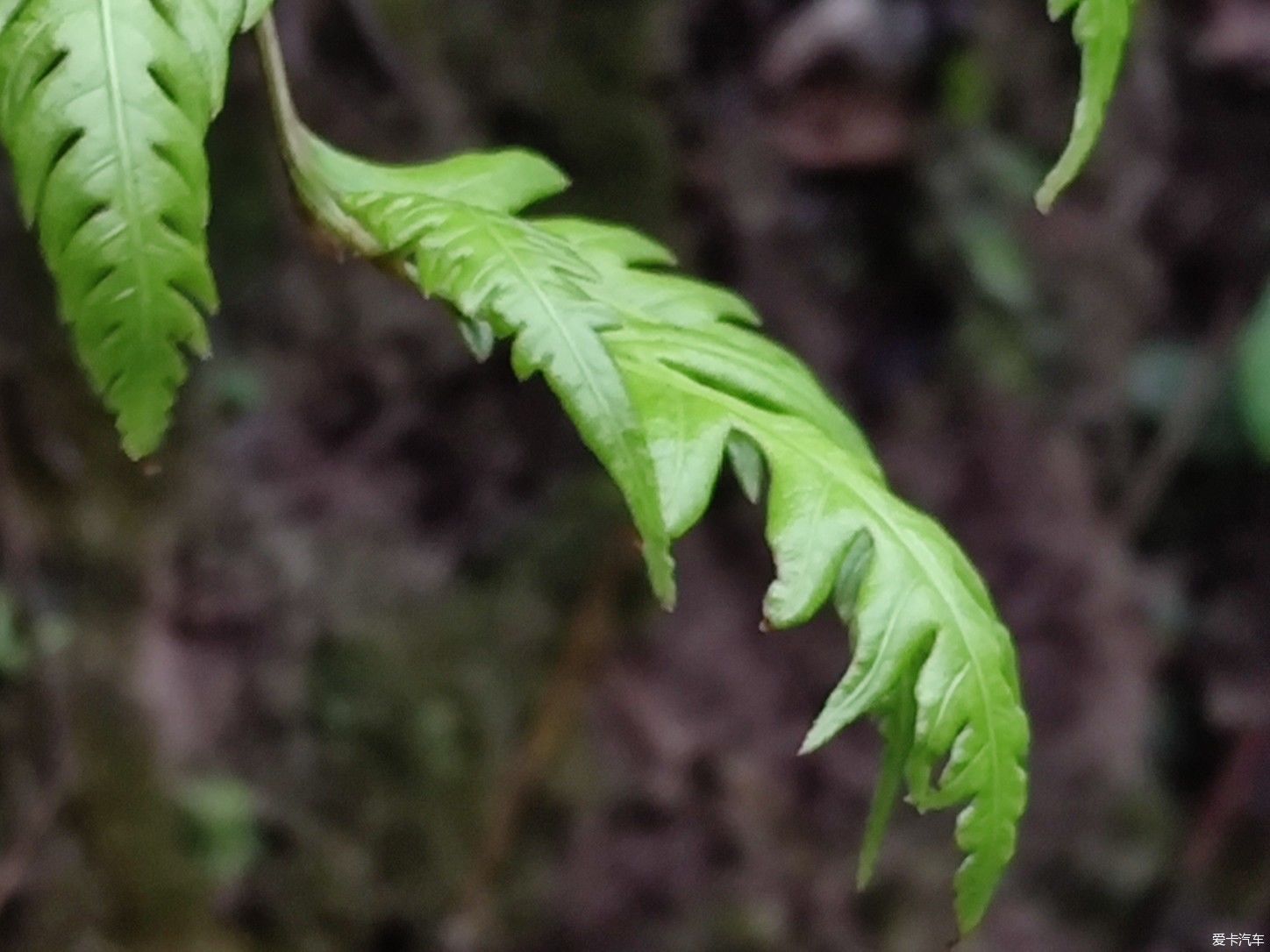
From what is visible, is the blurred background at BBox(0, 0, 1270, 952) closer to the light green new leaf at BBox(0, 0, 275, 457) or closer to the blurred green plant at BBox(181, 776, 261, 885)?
the blurred green plant at BBox(181, 776, 261, 885)

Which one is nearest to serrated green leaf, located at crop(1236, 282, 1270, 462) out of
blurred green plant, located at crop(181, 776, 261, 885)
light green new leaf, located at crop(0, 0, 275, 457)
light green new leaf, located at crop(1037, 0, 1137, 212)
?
blurred green plant, located at crop(181, 776, 261, 885)

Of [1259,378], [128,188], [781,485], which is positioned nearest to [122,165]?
[128,188]

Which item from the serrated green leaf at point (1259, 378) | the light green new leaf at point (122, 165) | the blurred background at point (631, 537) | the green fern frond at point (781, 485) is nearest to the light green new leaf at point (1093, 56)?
the green fern frond at point (781, 485)

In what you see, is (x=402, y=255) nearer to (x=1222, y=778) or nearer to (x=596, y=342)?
(x=596, y=342)

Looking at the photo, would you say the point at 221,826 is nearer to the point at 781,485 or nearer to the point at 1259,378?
the point at 781,485

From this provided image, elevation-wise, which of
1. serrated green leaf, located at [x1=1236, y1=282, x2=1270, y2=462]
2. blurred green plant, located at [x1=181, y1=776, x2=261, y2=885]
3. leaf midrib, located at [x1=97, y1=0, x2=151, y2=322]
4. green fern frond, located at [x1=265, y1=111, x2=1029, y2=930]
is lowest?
blurred green plant, located at [x1=181, y1=776, x2=261, y2=885]

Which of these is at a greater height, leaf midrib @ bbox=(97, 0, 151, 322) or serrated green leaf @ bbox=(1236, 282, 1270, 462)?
leaf midrib @ bbox=(97, 0, 151, 322)

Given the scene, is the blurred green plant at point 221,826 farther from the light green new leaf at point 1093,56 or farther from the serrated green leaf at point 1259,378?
the serrated green leaf at point 1259,378
